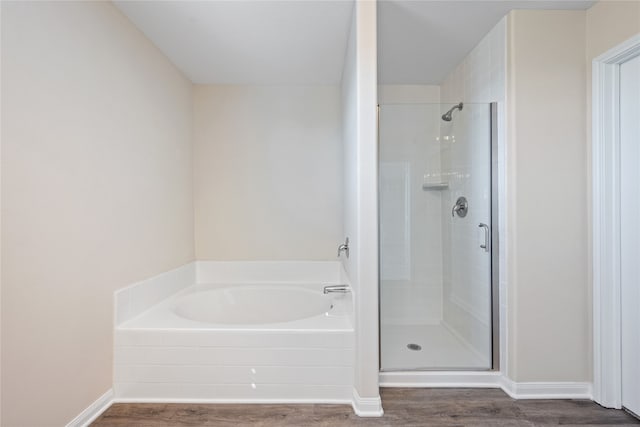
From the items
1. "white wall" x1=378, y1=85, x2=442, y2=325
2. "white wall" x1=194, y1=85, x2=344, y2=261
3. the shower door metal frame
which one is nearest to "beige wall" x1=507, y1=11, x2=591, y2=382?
the shower door metal frame

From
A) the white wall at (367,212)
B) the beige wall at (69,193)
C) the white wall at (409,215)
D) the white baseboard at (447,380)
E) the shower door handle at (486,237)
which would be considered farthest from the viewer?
the white wall at (409,215)

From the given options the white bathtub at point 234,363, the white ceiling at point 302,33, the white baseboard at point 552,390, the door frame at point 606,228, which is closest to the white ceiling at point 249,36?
the white ceiling at point 302,33

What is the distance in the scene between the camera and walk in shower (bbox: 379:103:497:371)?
2289mm

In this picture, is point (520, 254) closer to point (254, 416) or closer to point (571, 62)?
point (571, 62)

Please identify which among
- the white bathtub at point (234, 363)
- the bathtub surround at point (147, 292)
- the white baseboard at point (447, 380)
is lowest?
the white baseboard at point (447, 380)

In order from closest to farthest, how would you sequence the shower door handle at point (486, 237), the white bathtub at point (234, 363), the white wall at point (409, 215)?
the white bathtub at point (234, 363) → the shower door handle at point (486, 237) → the white wall at point (409, 215)

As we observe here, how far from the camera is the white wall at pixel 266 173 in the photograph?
321 cm

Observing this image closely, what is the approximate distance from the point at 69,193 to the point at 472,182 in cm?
243

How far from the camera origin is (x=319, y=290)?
9.53 ft

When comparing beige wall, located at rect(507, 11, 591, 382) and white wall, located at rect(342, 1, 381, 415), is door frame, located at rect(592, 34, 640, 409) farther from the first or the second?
white wall, located at rect(342, 1, 381, 415)

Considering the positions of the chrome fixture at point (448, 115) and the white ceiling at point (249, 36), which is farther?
the chrome fixture at point (448, 115)

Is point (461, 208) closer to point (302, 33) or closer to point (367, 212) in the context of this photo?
point (367, 212)

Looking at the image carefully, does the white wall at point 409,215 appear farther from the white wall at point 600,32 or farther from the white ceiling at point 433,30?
the white wall at point 600,32

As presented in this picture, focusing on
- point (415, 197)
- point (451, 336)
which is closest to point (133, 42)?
point (415, 197)
